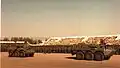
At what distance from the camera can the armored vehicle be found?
6859 mm

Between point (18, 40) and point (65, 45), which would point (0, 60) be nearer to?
point (18, 40)

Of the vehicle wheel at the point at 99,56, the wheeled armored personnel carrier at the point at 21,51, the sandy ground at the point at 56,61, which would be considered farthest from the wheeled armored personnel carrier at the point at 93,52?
the wheeled armored personnel carrier at the point at 21,51

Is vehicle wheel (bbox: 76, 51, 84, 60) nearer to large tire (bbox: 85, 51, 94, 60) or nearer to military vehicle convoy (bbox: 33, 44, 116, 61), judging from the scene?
military vehicle convoy (bbox: 33, 44, 116, 61)

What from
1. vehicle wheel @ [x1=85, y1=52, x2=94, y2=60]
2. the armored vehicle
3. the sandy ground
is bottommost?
the sandy ground

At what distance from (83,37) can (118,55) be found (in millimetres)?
1838

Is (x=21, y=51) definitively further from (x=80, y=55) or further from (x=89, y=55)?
(x=89, y=55)

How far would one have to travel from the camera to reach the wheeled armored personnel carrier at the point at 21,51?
270 inches

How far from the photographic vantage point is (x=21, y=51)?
24.1 ft

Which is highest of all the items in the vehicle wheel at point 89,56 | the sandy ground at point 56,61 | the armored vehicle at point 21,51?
the armored vehicle at point 21,51

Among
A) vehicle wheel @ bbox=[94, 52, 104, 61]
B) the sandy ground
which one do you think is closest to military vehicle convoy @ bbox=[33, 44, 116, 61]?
vehicle wheel @ bbox=[94, 52, 104, 61]

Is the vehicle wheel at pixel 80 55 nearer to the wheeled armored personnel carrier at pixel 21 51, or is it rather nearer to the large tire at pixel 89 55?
the large tire at pixel 89 55

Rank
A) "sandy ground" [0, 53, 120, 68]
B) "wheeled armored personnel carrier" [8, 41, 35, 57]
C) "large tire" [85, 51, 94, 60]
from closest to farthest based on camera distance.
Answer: "sandy ground" [0, 53, 120, 68]
"wheeled armored personnel carrier" [8, 41, 35, 57]
"large tire" [85, 51, 94, 60]

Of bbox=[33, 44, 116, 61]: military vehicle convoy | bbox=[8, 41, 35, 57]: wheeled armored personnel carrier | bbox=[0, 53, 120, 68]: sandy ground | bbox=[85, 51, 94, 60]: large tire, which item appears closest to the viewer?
bbox=[0, 53, 120, 68]: sandy ground

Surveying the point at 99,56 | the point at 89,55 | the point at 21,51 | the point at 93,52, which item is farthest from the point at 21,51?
the point at 99,56
